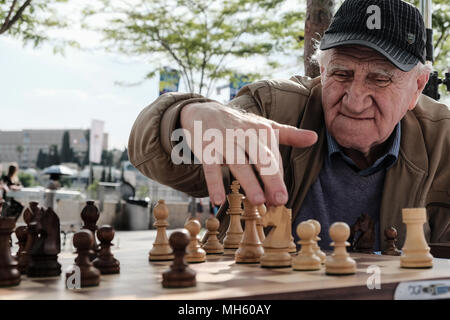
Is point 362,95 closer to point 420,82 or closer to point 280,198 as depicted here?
point 420,82

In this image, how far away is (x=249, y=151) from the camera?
1694 mm

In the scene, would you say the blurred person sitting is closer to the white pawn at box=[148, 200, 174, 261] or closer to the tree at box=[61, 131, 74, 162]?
the white pawn at box=[148, 200, 174, 261]

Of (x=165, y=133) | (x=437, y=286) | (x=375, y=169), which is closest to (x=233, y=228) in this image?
(x=165, y=133)

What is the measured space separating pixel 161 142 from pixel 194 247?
2.12ft

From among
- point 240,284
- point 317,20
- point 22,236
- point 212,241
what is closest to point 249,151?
point 240,284

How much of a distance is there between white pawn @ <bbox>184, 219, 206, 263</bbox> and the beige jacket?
22.4 inches

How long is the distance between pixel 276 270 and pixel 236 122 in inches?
20.3

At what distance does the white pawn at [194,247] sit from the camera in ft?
6.06

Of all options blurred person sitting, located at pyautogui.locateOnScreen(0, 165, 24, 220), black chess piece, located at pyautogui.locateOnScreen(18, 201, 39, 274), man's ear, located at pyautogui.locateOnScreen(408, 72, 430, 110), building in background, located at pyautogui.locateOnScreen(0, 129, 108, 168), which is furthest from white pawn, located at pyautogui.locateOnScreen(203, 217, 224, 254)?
building in background, located at pyautogui.locateOnScreen(0, 129, 108, 168)

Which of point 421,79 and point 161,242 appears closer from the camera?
point 161,242

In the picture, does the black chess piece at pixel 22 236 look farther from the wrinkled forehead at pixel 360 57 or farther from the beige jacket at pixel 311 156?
the wrinkled forehead at pixel 360 57
